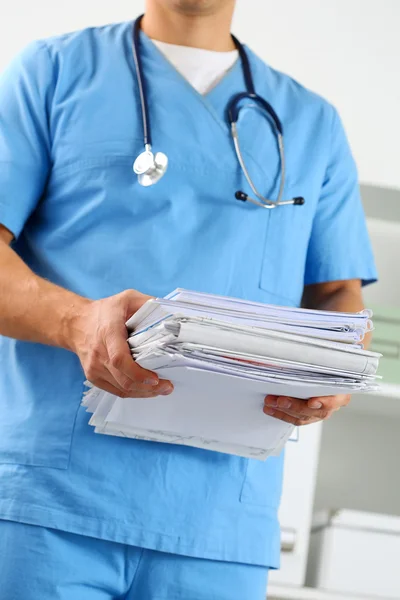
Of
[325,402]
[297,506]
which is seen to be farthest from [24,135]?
[297,506]

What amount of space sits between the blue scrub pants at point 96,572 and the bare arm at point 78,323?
0.65ft

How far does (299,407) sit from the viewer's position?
0.78 meters

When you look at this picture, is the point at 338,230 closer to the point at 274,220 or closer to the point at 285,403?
the point at 274,220

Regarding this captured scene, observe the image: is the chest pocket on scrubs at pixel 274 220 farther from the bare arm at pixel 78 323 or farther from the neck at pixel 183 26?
the bare arm at pixel 78 323

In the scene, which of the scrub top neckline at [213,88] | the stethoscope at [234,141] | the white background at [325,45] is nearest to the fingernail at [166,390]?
the stethoscope at [234,141]

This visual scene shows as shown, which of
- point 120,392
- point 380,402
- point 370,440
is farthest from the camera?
point 370,440

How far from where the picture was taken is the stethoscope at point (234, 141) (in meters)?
0.97

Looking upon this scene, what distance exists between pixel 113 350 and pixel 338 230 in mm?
531

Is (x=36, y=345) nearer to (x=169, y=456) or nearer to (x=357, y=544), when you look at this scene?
(x=169, y=456)

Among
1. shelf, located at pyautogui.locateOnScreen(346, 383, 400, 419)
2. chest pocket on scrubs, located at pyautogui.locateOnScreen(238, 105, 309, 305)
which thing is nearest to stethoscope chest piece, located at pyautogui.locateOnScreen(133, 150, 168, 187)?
chest pocket on scrubs, located at pyautogui.locateOnScreen(238, 105, 309, 305)

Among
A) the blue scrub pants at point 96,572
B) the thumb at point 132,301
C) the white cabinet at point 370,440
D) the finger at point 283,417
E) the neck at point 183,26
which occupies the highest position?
the neck at point 183,26

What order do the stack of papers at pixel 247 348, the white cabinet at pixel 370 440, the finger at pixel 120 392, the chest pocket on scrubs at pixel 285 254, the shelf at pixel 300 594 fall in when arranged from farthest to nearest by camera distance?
1. the white cabinet at pixel 370 440
2. the shelf at pixel 300 594
3. the chest pocket on scrubs at pixel 285 254
4. the finger at pixel 120 392
5. the stack of papers at pixel 247 348

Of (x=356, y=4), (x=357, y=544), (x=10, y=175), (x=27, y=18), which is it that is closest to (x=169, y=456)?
(x=10, y=175)

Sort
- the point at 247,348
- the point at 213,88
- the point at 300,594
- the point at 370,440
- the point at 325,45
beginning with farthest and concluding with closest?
1. the point at 370,440
2. the point at 325,45
3. the point at 300,594
4. the point at 213,88
5. the point at 247,348
